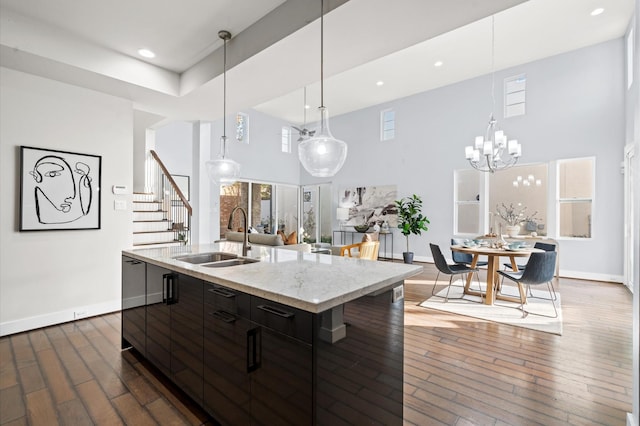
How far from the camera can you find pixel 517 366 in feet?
7.74

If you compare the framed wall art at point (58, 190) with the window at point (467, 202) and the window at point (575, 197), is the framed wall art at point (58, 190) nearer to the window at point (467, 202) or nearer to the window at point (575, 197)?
the window at point (467, 202)

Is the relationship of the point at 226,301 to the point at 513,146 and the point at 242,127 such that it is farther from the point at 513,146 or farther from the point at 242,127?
the point at 242,127

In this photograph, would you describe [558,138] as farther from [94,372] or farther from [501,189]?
[94,372]

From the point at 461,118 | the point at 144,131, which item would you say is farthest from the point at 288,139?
the point at 461,118

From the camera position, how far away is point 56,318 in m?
3.33

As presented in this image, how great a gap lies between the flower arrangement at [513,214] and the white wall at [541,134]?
78 cm

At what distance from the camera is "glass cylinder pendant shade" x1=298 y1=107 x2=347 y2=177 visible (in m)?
2.17

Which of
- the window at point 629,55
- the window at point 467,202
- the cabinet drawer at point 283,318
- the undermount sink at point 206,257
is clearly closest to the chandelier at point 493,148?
the window at point 467,202

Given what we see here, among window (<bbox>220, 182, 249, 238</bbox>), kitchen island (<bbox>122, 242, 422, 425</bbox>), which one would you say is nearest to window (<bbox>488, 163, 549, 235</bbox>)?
kitchen island (<bbox>122, 242, 422, 425</bbox>)

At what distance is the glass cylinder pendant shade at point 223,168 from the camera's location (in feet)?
10.6

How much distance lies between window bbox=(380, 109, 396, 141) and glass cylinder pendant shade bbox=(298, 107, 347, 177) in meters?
6.30

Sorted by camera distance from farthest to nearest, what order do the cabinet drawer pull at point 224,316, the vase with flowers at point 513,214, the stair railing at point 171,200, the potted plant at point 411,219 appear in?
the potted plant at point 411,219 < the vase with flowers at point 513,214 < the stair railing at point 171,200 < the cabinet drawer pull at point 224,316

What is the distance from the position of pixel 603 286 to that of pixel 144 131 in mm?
8792

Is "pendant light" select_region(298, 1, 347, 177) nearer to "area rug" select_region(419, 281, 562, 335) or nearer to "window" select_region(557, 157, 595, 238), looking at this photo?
"area rug" select_region(419, 281, 562, 335)
